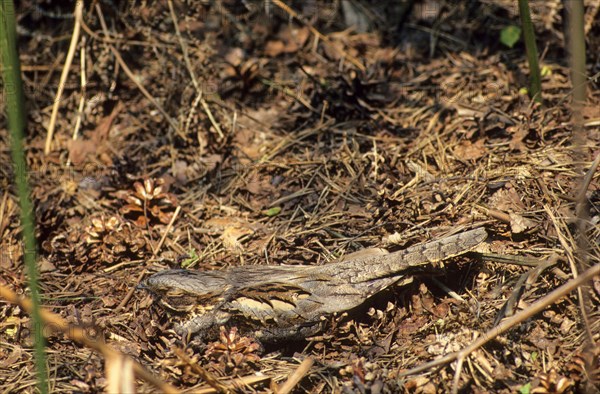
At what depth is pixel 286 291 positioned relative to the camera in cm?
320

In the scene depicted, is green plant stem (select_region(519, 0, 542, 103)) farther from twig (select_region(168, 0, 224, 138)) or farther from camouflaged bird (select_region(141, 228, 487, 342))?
twig (select_region(168, 0, 224, 138))

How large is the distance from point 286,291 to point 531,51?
2.33 meters

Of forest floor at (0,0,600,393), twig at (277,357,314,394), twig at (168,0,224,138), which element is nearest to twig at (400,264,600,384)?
forest floor at (0,0,600,393)

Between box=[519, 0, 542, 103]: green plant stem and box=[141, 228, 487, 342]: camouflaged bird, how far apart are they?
1.59 meters

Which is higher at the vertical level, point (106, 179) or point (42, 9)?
point (42, 9)

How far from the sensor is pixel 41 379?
1997 millimetres

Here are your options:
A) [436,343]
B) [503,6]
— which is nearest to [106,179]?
[436,343]

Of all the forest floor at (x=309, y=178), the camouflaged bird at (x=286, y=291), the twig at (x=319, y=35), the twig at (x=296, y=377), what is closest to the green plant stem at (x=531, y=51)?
the forest floor at (x=309, y=178)

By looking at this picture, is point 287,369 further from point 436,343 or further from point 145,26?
point 145,26

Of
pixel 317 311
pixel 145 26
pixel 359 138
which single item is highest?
pixel 145 26

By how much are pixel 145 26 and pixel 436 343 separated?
11.7 ft

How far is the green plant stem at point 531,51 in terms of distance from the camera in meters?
3.96

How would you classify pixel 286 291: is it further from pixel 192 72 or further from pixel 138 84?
pixel 138 84

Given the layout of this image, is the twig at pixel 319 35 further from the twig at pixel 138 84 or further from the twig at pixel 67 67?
the twig at pixel 67 67
